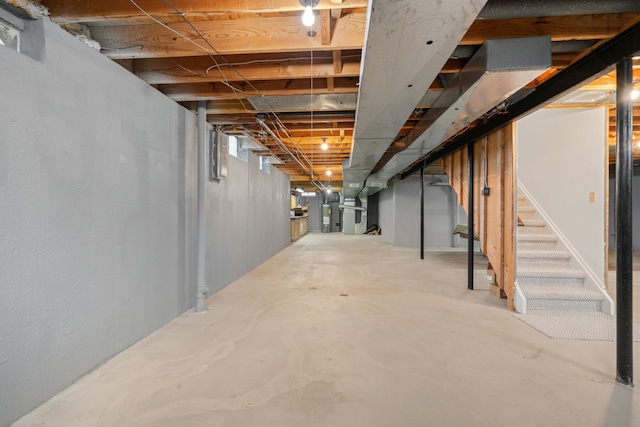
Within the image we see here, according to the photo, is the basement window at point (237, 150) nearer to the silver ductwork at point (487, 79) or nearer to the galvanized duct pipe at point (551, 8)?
the silver ductwork at point (487, 79)

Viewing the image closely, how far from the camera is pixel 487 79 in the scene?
70.6 inches

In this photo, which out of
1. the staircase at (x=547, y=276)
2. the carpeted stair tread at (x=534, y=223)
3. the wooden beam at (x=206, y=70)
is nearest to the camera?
the wooden beam at (x=206, y=70)

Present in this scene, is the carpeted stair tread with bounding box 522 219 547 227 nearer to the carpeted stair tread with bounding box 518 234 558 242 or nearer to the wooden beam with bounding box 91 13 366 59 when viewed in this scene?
the carpeted stair tread with bounding box 518 234 558 242

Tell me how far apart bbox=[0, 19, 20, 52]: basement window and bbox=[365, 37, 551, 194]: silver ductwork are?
8.41ft

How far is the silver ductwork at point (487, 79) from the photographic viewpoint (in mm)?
1667

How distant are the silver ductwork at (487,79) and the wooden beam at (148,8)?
87 cm

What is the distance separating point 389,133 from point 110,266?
2663mm

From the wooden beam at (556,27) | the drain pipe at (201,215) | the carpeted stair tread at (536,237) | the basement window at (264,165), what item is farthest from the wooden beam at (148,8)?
the basement window at (264,165)

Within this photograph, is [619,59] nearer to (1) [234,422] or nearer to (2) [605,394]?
(2) [605,394]

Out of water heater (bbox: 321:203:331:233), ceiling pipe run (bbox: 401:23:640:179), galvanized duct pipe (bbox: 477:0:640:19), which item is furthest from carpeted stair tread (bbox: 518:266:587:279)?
water heater (bbox: 321:203:331:233)

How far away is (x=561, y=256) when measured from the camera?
10.4 ft

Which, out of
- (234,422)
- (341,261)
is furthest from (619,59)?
(341,261)

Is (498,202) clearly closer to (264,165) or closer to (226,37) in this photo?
(226,37)

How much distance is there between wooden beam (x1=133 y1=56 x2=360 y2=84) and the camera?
7.19 feet
